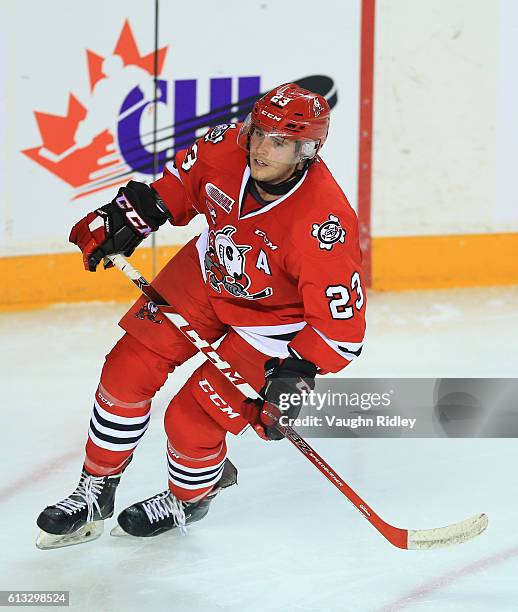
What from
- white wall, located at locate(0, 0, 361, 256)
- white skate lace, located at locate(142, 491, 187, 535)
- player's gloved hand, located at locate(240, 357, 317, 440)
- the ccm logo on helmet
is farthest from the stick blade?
white wall, located at locate(0, 0, 361, 256)

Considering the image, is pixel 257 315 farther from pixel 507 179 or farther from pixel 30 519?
pixel 507 179

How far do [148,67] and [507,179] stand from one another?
1.48 m

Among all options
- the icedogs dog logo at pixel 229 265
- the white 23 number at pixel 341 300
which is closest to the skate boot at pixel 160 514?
the icedogs dog logo at pixel 229 265

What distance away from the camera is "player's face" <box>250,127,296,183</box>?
2.66 meters

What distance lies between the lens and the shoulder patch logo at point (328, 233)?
2645mm

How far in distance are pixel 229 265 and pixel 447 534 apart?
77 cm

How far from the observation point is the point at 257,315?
2873mm

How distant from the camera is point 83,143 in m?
4.59

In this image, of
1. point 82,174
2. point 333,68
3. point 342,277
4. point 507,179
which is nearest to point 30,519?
point 342,277

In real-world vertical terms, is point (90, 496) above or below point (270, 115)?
below

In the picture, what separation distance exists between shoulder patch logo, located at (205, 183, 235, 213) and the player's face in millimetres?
116

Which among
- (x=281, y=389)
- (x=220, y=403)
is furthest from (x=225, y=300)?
(x=281, y=389)

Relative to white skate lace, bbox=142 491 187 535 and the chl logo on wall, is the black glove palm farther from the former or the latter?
the chl logo on wall

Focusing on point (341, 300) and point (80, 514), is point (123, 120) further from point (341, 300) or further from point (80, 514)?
point (341, 300)
